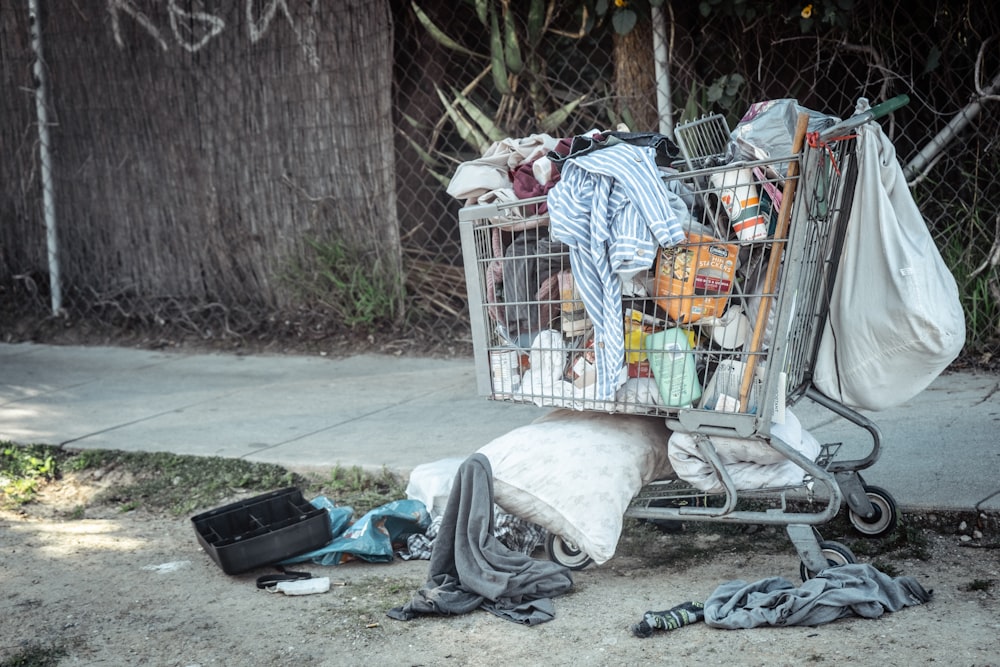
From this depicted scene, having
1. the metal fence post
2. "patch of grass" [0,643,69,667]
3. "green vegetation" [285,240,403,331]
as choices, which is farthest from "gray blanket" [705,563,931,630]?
the metal fence post

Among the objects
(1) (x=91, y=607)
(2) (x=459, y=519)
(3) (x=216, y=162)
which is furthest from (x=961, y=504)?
(3) (x=216, y=162)

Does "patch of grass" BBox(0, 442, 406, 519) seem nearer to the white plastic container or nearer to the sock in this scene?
the sock

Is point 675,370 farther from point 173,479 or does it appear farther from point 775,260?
point 173,479

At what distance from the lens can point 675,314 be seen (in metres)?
3.13

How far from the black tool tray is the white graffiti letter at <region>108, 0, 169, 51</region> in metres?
4.22

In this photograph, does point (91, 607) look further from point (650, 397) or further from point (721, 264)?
point (721, 264)

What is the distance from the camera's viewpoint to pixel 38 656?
118 inches

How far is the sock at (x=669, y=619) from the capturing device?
9.46 ft

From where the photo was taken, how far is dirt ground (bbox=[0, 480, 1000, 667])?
9.08ft

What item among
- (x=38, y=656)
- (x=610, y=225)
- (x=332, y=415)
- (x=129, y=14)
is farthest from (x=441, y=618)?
(x=129, y=14)

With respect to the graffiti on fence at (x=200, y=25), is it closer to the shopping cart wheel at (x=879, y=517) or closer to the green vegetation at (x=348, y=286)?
the green vegetation at (x=348, y=286)

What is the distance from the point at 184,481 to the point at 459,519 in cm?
175

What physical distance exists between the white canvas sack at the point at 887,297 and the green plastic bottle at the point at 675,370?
0.53 metres

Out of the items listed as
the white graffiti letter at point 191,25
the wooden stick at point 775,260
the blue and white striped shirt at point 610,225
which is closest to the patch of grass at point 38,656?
the blue and white striped shirt at point 610,225
